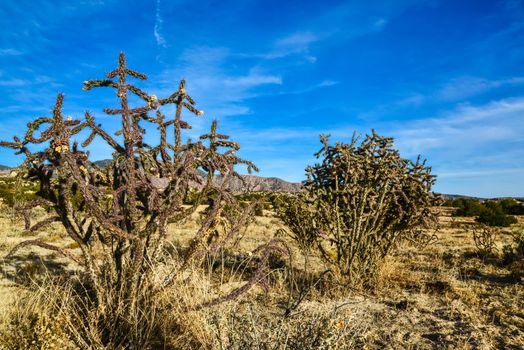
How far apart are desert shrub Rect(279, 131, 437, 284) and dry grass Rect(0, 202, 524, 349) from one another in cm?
57

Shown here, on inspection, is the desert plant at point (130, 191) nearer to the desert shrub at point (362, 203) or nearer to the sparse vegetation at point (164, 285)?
the sparse vegetation at point (164, 285)

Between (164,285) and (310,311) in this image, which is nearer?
(310,311)

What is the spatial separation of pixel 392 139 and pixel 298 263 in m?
3.71

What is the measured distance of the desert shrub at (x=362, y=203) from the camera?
6.68 metres

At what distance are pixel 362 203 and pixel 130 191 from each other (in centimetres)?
413

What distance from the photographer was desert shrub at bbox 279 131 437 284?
263 inches

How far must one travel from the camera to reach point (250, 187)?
4371mm

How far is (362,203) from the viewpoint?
6516mm

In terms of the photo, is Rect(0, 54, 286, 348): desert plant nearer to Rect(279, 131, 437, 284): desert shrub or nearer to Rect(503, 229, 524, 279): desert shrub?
Rect(279, 131, 437, 284): desert shrub

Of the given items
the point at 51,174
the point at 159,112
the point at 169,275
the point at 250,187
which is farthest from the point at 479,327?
the point at 51,174

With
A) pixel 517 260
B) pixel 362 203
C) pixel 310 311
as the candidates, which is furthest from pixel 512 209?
pixel 310 311

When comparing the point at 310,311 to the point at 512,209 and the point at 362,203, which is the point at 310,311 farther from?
the point at 512,209

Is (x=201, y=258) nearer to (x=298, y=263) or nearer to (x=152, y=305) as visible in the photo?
(x=152, y=305)

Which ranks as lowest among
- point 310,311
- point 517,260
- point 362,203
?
point 517,260
